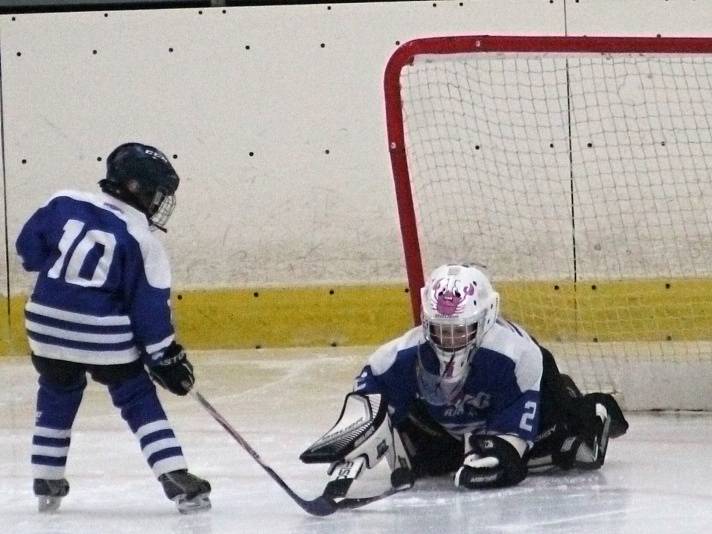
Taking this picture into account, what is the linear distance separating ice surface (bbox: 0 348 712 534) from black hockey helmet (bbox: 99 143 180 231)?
2.22ft

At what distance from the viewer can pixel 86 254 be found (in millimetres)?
3197

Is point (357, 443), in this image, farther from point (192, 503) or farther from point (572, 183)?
point (572, 183)

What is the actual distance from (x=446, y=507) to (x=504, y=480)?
0.69 feet

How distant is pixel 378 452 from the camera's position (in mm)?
3508

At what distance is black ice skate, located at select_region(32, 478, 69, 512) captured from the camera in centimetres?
335

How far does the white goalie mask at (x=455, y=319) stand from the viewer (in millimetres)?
3402

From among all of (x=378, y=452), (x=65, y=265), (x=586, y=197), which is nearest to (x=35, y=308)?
(x=65, y=265)

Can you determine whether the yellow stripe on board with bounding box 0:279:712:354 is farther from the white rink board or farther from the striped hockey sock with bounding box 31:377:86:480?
the striped hockey sock with bounding box 31:377:86:480

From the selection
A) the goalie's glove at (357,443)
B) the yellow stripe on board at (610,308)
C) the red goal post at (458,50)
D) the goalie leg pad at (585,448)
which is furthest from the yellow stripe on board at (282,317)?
the goalie's glove at (357,443)

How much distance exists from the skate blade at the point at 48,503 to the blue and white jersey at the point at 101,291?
363 millimetres

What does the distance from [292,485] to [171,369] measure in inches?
23.4

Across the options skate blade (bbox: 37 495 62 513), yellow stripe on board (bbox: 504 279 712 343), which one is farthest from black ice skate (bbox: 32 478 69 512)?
yellow stripe on board (bbox: 504 279 712 343)

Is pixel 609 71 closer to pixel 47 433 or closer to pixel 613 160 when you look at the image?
pixel 613 160

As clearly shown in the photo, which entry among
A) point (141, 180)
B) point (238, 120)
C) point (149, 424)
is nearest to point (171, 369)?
point (149, 424)
